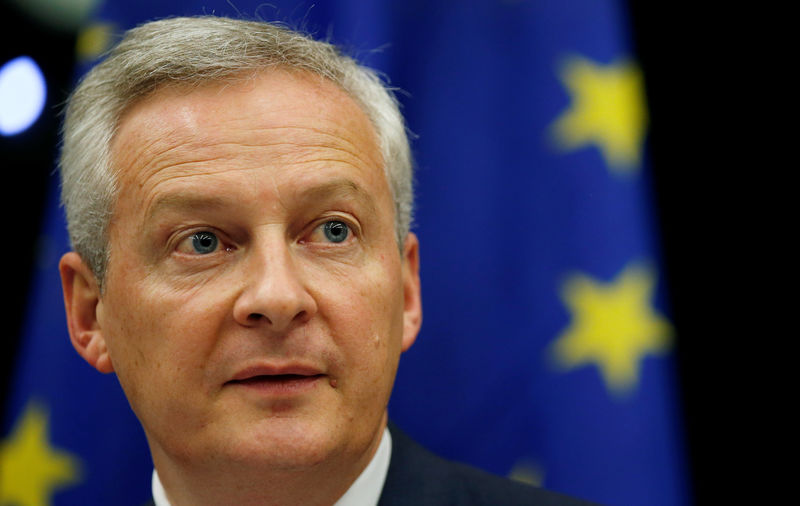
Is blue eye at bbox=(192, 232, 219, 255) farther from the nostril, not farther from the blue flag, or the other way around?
the blue flag

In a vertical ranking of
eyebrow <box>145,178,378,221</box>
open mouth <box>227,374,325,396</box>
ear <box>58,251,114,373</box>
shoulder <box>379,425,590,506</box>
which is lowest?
shoulder <box>379,425,590,506</box>

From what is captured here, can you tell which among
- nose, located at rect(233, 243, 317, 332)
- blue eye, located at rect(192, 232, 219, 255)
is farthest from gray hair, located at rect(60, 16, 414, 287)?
nose, located at rect(233, 243, 317, 332)

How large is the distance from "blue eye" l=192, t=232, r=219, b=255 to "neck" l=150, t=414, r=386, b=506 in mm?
435

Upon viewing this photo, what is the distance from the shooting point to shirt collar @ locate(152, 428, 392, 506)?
1895 mm

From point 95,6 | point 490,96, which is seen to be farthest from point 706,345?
point 95,6

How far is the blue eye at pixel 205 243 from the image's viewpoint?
5.72ft

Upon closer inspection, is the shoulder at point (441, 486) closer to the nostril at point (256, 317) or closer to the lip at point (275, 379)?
the lip at point (275, 379)

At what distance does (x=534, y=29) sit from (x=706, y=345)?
1.22m

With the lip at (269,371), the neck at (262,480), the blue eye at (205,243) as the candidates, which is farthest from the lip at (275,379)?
the blue eye at (205,243)

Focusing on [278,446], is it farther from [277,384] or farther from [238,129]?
[238,129]

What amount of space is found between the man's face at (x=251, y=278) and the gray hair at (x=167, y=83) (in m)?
0.04

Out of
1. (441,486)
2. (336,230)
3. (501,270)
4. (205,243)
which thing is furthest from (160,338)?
(501,270)

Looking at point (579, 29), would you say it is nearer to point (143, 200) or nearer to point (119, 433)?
point (143, 200)

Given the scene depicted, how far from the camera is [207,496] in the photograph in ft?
5.90
